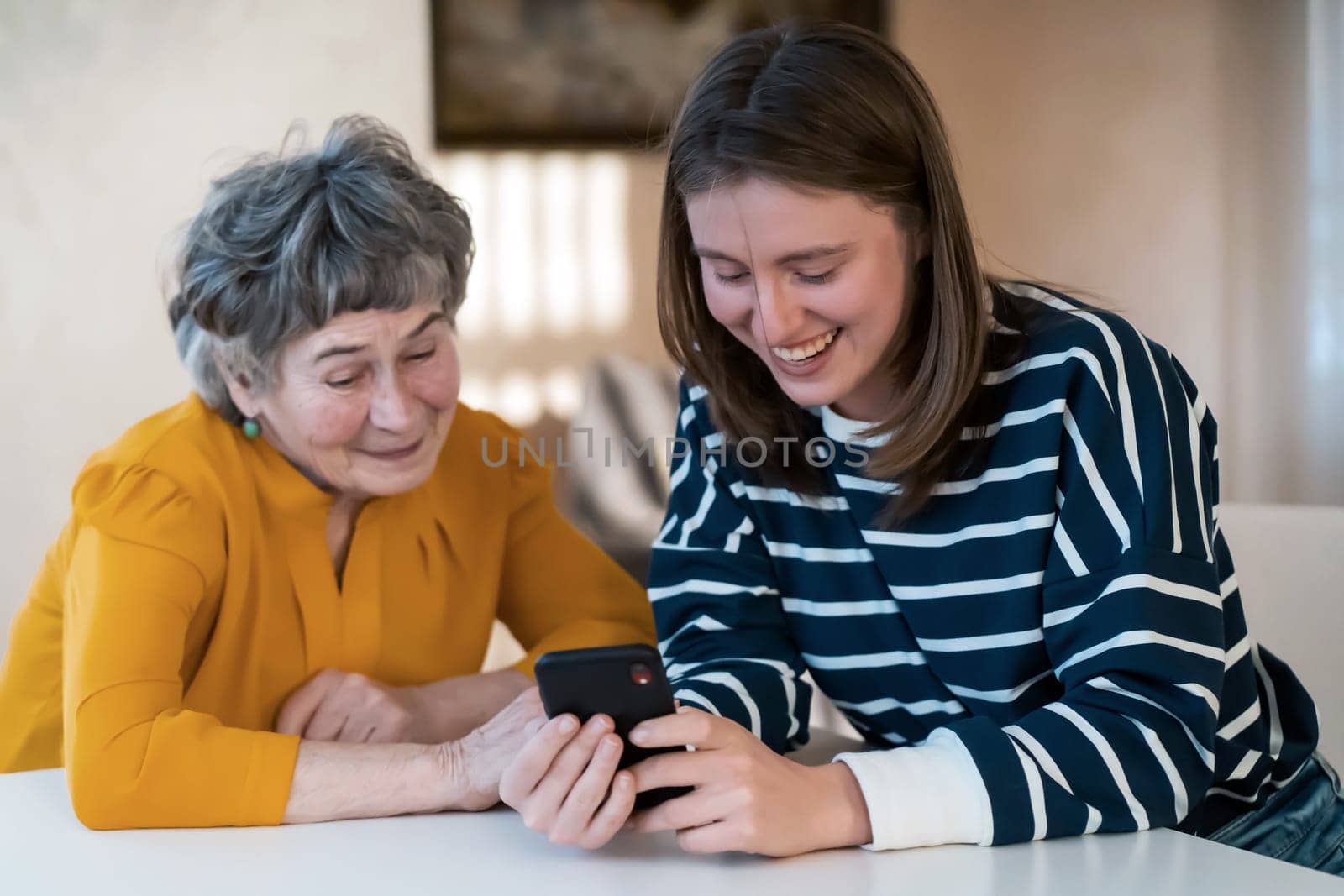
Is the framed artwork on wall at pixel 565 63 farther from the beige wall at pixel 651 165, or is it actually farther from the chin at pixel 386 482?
the chin at pixel 386 482

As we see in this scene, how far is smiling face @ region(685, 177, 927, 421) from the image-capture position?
111 cm

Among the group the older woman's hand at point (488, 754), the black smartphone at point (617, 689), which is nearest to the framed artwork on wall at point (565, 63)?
the older woman's hand at point (488, 754)

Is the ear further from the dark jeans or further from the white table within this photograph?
the dark jeans

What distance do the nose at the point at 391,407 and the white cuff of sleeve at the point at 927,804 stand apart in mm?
641

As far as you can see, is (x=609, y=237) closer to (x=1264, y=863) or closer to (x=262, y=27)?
(x=262, y=27)

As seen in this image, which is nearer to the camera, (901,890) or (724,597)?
(901,890)

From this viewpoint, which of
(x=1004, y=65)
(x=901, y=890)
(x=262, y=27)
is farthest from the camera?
(x=1004, y=65)

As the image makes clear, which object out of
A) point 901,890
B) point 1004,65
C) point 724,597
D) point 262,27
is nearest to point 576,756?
point 901,890

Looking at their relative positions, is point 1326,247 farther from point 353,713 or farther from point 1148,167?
point 353,713

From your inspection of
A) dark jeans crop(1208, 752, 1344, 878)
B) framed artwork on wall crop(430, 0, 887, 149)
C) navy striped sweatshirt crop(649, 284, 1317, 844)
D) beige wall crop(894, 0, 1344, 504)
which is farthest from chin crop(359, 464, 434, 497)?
beige wall crop(894, 0, 1344, 504)

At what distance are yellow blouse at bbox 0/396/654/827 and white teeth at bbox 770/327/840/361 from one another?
19.2 inches

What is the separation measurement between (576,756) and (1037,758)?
343 millimetres

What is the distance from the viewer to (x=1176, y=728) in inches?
40.6

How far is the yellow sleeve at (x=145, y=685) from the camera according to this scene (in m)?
1.10
